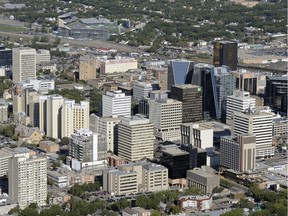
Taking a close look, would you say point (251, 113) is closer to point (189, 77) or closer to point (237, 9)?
point (189, 77)

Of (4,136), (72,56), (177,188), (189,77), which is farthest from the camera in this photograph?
(72,56)

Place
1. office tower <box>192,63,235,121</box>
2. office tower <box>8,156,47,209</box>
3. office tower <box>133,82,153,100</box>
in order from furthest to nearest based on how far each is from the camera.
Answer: office tower <box>133,82,153,100</box> < office tower <box>192,63,235,121</box> < office tower <box>8,156,47,209</box>

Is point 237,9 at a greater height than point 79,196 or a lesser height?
greater

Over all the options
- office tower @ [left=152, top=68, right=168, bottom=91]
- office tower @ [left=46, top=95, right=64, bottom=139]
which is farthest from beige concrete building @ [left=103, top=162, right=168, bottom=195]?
office tower @ [left=152, top=68, right=168, bottom=91]

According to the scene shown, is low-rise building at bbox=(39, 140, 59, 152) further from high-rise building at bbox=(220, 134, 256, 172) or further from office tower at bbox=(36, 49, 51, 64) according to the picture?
office tower at bbox=(36, 49, 51, 64)

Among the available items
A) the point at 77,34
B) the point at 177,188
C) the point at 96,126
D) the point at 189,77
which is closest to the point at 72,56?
the point at 77,34

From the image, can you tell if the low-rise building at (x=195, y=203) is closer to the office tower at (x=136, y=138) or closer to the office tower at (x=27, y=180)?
the office tower at (x=27, y=180)
